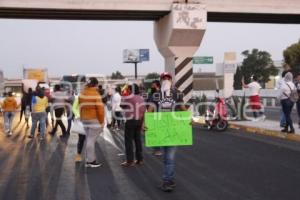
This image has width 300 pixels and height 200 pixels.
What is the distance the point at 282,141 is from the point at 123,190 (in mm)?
7889

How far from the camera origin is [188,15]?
21.5 meters

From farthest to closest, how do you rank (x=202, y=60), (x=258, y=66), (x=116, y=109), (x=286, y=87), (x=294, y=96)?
(x=258, y=66)
(x=202, y=60)
(x=116, y=109)
(x=286, y=87)
(x=294, y=96)

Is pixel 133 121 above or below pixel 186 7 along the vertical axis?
below

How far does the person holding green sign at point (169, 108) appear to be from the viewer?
334 inches

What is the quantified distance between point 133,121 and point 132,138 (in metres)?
0.38

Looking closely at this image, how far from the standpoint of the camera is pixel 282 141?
1525 cm

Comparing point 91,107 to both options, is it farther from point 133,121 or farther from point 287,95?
point 287,95

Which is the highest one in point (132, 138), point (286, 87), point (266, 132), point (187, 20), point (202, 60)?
point (187, 20)

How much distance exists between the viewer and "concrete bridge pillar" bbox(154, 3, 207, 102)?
69.9ft

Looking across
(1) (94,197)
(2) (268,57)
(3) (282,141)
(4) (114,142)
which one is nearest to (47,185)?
(1) (94,197)

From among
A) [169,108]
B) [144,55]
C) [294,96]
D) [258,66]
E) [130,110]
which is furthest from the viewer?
[258,66]

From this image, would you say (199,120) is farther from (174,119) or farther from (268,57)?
(268,57)

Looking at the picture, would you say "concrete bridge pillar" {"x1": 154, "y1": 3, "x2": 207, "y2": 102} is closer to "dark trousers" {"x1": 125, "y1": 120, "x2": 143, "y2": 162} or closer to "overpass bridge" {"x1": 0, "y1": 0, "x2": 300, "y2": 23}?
"overpass bridge" {"x1": 0, "y1": 0, "x2": 300, "y2": 23}

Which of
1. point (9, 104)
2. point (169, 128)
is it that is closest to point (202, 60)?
point (9, 104)
